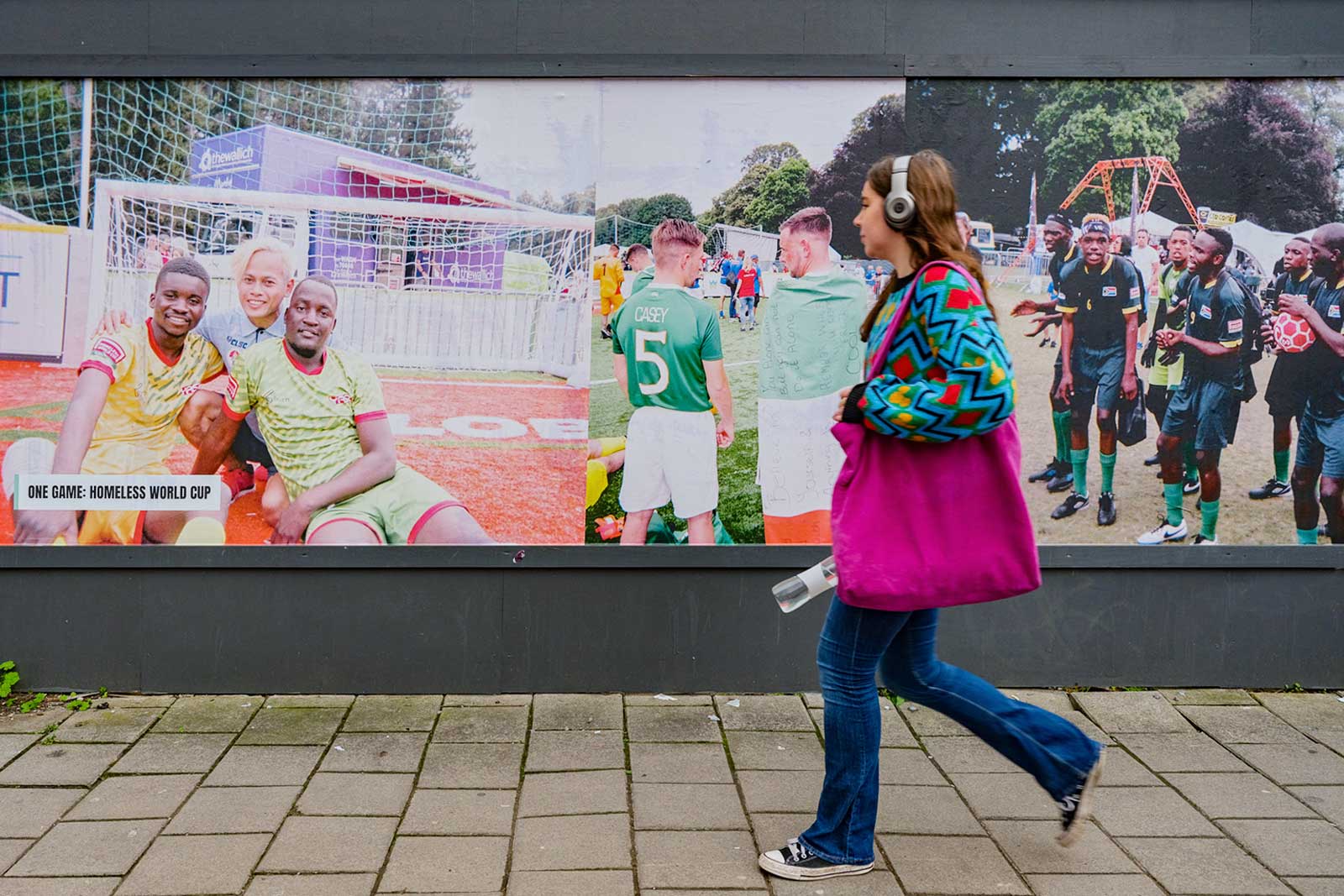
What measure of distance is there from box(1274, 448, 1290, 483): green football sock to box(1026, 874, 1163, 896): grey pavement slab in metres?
2.20

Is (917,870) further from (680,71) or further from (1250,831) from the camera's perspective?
(680,71)

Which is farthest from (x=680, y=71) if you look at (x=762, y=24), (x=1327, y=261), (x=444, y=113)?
(x=1327, y=261)

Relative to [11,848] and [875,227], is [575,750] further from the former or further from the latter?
[875,227]

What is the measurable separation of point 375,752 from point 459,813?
0.64 meters

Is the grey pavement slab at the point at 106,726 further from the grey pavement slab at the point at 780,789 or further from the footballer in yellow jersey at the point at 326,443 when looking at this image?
the grey pavement slab at the point at 780,789

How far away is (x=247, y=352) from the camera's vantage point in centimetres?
459

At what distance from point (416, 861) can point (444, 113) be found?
283 cm

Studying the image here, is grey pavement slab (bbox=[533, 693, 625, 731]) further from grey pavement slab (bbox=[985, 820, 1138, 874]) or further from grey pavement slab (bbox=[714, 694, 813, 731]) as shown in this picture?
grey pavement slab (bbox=[985, 820, 1138, 874])

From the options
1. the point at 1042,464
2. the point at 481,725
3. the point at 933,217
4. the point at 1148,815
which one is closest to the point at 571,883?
the point at 481,725

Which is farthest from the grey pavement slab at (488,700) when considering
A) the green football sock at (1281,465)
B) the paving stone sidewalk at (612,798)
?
the green football sock at (1281,465)

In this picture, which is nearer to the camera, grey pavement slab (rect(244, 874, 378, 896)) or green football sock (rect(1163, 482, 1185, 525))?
grey pavement slab (rect(244, 874, 378, 896))

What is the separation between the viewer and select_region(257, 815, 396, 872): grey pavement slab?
10.7 ft

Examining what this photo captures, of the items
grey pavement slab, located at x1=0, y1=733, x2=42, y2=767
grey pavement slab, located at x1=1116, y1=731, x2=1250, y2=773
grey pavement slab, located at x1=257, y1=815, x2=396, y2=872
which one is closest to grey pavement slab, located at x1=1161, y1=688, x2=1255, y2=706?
grey pavement slab, located at x1=1116, y1=731, x2=1250, y2=773

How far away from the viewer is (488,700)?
464 centimetres
